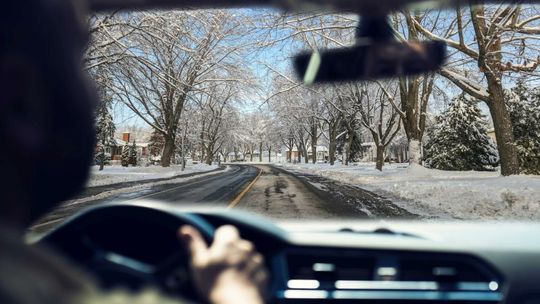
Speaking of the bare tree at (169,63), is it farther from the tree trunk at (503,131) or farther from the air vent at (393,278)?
the tree trunk at (503,131)

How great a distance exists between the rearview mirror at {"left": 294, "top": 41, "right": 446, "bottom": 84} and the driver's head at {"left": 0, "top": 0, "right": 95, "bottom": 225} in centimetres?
146

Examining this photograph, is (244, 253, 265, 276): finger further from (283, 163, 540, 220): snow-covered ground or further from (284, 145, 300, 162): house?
(284, 145, 300, 162): house

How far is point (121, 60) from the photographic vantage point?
11.6 m

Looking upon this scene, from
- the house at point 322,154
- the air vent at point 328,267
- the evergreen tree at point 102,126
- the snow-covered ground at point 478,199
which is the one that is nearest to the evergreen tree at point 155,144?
the snow-covered ground at point 478,199

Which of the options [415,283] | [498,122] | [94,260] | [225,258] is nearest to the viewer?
[225,258]

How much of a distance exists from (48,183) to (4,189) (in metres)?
0.18

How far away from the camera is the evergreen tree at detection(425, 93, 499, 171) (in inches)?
1414

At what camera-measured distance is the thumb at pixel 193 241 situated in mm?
1741

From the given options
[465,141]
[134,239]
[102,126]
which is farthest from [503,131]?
[465,141]

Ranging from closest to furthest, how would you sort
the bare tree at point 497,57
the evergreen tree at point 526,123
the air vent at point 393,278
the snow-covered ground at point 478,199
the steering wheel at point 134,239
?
the steering wheel at point 134,239, the air vent at point 393,278, the snow-covered ground at point 478,199, the bare tree at point 497,57, the evergreen tree at point 526,123

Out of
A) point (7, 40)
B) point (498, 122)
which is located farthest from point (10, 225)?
point (498, 122)

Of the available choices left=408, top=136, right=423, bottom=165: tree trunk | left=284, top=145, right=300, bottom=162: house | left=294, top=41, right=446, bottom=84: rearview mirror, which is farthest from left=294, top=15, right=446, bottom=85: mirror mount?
left=284, top=145, right=300, bottom=162: house

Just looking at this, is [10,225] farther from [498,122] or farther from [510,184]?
[498,122]

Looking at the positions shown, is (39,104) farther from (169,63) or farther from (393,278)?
(169,63)
